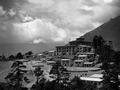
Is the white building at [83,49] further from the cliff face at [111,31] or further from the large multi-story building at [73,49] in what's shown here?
the cliff face at [111,31]

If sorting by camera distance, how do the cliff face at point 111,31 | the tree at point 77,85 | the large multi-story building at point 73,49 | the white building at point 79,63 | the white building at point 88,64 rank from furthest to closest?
the cliff face at point 111,31, the large multi-story building at point 73,49, the white building at point 79,63, the white building at point 88,64, the tree at point 77,85

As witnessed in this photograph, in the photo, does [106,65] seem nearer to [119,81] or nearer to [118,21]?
[119,81]

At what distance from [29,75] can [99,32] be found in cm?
14735

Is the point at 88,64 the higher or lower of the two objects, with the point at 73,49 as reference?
lower

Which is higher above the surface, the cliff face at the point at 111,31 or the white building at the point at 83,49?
the cliff face at the point at 111,31

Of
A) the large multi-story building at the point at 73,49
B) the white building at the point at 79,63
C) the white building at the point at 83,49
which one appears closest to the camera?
the white building at the point at 79,63

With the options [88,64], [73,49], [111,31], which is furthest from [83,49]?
[111,31]

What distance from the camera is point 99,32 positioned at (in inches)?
7451

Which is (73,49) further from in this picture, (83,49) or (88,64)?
(88,64)

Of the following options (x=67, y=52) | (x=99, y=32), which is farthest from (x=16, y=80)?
(x=99, y=32)

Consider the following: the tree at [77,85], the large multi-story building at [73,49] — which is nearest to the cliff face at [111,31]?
the large multi-story building at [73,49]

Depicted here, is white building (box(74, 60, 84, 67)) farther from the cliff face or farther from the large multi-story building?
the cliff face

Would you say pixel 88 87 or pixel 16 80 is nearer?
pixel 88 87

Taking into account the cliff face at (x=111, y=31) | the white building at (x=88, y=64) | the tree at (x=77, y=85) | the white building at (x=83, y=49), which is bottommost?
the tree at (x=77, y=85)
